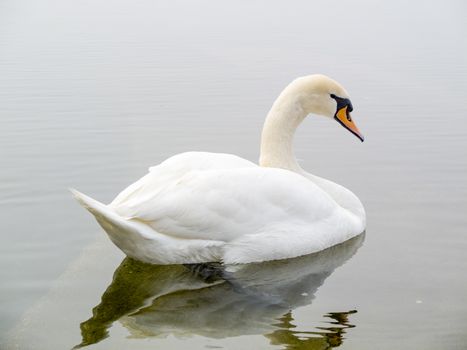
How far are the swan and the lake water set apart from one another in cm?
14

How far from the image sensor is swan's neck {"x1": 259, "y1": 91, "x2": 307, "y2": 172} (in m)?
6.09

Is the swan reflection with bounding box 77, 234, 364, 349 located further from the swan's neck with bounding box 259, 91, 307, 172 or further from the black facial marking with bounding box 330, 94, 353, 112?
the black facial marking with bounding box 330, 94, 353, 112

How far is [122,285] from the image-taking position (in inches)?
201

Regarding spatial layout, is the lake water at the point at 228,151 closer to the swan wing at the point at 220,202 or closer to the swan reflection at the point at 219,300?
the swan reflection at the point at 219,300

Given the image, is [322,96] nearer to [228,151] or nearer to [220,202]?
[220,202]

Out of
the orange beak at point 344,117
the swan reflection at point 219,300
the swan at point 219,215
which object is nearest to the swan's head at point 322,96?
the orange beak at point 344,117

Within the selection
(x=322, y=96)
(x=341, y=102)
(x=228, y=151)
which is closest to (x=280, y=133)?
(x=322, y=96)

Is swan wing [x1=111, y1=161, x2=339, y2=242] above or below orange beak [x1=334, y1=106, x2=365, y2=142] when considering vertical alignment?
below

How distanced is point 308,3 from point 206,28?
6667 millimetres

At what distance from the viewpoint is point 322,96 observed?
20.4 feet

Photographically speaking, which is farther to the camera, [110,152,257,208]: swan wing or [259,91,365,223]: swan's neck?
[259,91,365,223]: swan's neck

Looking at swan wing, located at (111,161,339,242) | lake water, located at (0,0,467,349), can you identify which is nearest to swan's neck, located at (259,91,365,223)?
lake water, located at (0,0,467,349)

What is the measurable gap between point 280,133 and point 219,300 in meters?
1.64

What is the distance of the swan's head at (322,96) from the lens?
6133mm
